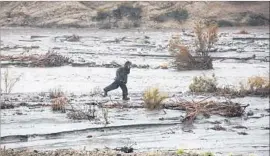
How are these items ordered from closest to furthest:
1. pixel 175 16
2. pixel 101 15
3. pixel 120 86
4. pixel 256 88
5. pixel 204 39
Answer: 1. pixel 120 86
2. pixel 256 88
3. pixel 204 39
4. pixel 101 15
5. pixel 175 16

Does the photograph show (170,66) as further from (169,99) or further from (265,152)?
(265,152)

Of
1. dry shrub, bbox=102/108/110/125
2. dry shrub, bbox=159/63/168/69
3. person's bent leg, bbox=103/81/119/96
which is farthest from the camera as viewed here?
dry shrub, bbox=159/63/168/69

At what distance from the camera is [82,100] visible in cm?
1867

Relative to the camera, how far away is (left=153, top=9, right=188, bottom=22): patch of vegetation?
49625mm

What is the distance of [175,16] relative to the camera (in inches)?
1966

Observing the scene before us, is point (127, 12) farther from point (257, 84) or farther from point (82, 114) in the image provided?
point (82, 114)

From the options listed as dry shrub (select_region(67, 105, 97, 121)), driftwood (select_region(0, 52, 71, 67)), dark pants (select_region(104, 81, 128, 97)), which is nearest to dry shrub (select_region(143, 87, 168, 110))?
dark pants (select_region(104, 81, 128, 97))

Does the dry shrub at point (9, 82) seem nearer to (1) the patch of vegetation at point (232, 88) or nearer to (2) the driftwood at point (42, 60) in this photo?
(2) the driftwood at point (42, 60)

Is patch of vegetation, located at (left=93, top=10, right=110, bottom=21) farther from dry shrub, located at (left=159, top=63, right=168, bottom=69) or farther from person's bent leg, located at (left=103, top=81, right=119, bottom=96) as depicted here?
person's bent leg, located at (left=103, top=81, right=119, bottom=96)

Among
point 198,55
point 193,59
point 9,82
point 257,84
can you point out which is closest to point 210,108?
point 257,84

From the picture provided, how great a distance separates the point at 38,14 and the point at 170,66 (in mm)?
23204

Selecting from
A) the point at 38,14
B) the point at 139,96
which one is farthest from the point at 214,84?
the point at 38,14

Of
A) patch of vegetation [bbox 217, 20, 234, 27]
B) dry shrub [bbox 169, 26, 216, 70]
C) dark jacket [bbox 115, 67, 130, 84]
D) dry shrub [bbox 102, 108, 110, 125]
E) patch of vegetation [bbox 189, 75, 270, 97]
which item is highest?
patch of vegetation [bbox 217, 20, 234, 27]

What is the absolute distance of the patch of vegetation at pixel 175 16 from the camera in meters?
49.6
